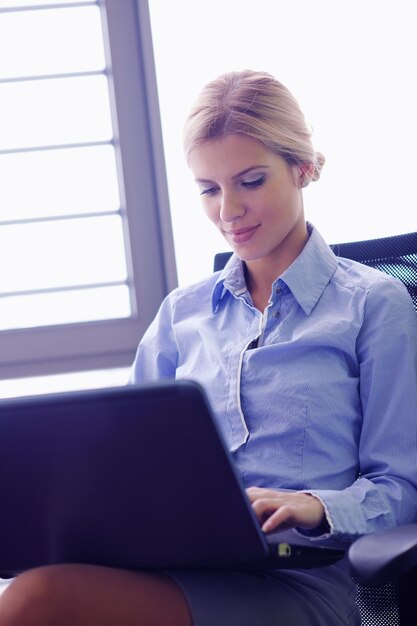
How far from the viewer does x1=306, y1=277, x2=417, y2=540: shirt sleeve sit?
125cm

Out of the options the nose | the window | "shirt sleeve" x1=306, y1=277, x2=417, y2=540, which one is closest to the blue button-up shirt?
"shirt sleeve" x1=306, y1=277, x2=417, y2=540

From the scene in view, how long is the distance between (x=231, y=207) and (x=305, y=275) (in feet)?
0.54

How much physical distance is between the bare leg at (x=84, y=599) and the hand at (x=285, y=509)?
154 millimetres

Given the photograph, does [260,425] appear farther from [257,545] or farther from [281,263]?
[257,545]

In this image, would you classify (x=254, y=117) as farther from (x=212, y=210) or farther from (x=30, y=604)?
(x=30, y=604)

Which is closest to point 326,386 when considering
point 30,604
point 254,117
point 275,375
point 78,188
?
point 275,375

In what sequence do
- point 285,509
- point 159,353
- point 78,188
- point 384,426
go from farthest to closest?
point 78,188 < point 159,353 < point 384,426 < point 285,509

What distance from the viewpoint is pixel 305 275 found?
1522 mm

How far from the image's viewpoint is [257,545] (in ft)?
3.21

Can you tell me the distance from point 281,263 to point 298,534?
20.1 inches

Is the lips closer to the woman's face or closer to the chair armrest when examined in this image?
the woman's face

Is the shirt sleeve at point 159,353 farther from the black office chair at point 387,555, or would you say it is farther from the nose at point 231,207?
the nose at point 231,207

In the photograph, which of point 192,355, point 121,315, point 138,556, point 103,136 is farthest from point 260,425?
point 103,136

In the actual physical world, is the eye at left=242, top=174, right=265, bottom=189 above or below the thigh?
above
